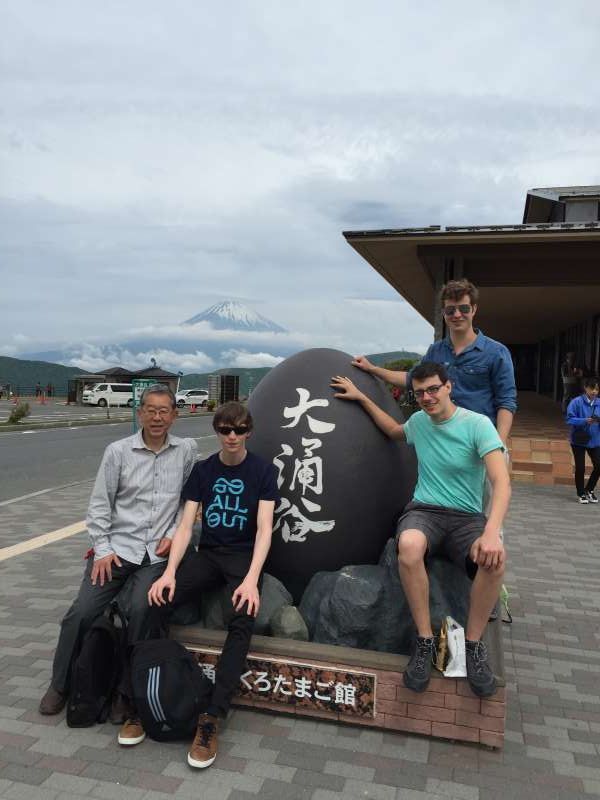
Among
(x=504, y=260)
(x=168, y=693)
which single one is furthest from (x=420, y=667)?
(x=504, y=260)

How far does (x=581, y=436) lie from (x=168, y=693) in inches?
309

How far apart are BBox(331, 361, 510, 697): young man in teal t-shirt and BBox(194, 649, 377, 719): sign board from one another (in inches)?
11.0

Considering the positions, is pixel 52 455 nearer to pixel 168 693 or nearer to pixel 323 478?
pixel 323 478

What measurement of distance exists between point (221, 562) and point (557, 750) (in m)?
1.87

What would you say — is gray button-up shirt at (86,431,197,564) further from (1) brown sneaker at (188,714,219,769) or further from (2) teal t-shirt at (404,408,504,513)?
(2) teal t-shirt at (404,408,504,513)

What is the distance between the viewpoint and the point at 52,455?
51.1 feet

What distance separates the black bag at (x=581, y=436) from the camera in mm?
9289

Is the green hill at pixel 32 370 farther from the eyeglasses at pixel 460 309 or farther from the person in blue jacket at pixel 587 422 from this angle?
the eyeglasses at pixel 460 309

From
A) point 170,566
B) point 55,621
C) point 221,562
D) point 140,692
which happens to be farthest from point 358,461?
point 55,621

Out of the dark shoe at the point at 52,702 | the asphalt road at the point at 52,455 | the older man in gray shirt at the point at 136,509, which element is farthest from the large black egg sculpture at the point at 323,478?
the asphalt road at the point at 52,455

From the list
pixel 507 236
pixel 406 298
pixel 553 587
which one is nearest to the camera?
pixel 553 587

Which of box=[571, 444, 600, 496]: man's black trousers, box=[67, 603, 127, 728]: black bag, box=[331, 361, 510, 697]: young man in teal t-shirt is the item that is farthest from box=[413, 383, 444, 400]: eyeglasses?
box=[571, 444, 600, 496]: man's black trousers

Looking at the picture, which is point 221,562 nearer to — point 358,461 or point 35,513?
point 358,461

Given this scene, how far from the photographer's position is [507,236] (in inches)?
436
